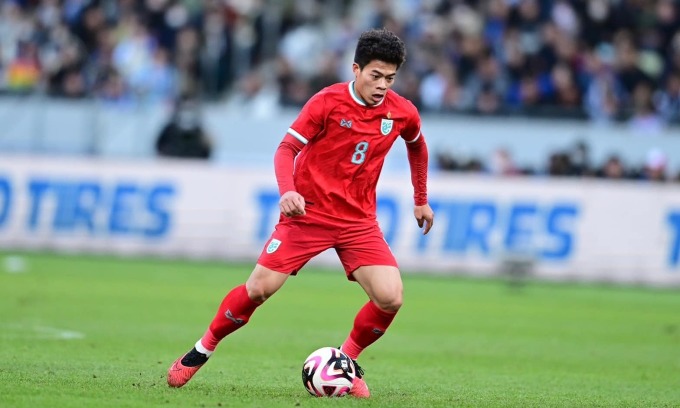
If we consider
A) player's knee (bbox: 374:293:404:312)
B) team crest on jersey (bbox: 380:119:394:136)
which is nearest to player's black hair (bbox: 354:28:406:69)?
team crest on jersey (bbox: 380:119:394:136)

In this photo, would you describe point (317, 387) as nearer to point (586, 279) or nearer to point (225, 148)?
point (586, 279)

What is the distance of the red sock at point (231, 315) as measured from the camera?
329 inches

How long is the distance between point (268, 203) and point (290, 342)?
31.3 ft

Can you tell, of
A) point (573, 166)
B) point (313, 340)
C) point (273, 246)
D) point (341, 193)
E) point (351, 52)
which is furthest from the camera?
point (351, 52)

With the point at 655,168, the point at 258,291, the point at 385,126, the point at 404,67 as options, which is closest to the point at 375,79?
the point at 385,126

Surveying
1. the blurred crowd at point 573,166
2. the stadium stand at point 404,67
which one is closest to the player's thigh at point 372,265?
the blurred crowd at point 573,166

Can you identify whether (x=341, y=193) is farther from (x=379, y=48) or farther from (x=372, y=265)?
(x=379, y=48)

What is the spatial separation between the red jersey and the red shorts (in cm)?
9

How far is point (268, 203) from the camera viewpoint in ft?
71.4

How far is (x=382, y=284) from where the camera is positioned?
8422 mm

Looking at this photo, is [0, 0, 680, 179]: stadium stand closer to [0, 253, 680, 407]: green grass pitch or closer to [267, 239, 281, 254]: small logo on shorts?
[0, 253, 680, 407]: green grass pitch

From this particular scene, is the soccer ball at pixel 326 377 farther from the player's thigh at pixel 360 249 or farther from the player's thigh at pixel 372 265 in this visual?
A: the player's thigh at pixel 360 249

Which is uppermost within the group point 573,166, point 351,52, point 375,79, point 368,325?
point 375,79

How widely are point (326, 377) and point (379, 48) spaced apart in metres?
2.22
